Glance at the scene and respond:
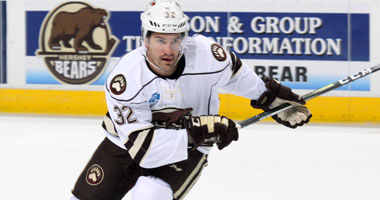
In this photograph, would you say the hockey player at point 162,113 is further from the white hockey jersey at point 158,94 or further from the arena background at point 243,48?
the arena background at point 243,48

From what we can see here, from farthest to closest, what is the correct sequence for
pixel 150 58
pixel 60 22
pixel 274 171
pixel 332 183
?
pixel 60 22
pixel 274 171
pixel 332 183
pixel 150 58

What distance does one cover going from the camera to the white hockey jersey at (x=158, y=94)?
222cm

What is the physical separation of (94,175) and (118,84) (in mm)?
426

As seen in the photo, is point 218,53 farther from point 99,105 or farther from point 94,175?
point 99,105

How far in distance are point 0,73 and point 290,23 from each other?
8.52 feet

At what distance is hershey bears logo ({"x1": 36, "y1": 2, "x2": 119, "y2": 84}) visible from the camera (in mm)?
6008

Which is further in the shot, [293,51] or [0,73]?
[0,73]

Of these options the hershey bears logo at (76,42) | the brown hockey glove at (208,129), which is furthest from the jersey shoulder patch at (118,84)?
the hershey bears logo at (76,42)

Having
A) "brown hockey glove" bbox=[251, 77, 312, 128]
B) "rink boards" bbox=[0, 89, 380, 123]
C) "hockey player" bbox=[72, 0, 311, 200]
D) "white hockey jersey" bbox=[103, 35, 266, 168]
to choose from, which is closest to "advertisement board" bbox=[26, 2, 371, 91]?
"rink boards" bbox=[0, 89, 380, 123]

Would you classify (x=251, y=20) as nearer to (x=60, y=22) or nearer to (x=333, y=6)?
(x=333, y=6)

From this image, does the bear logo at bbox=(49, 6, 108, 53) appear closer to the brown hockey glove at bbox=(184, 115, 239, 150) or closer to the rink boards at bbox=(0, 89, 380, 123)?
the rink boards at bbox=(0, 89, 380, 123)

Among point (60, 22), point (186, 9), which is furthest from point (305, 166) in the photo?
point (60, 22)

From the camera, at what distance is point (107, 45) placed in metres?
6.02

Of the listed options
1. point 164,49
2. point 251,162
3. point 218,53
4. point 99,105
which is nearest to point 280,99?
point 218,53
